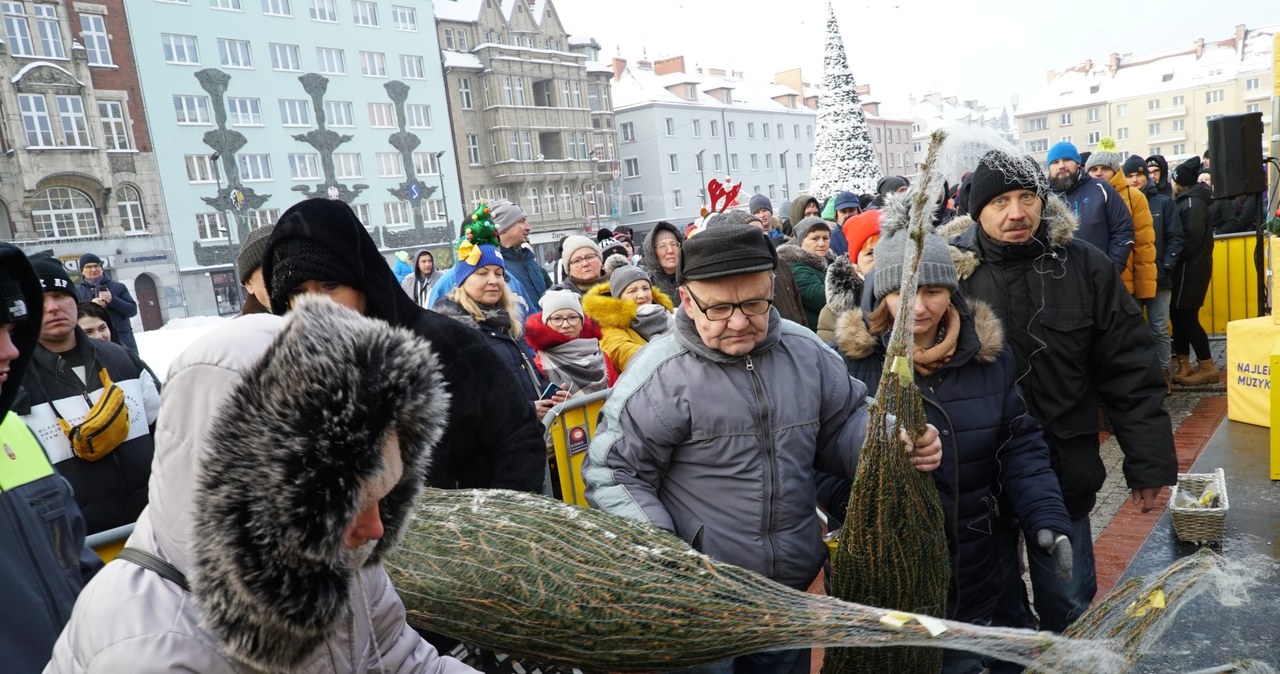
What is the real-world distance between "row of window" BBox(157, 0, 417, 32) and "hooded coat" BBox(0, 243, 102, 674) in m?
38.9

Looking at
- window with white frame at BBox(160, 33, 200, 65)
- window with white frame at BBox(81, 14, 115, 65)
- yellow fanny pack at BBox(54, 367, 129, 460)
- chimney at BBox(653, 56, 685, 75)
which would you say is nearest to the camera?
yellow fanny pack at BBox(54, 367, 129, 460)

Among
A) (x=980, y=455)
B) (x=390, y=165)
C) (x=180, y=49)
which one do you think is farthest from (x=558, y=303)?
(x=390, y=165)

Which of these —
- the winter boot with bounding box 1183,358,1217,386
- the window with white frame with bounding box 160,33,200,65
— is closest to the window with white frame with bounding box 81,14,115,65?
the window with white frame with bounding box 160,33,200,65

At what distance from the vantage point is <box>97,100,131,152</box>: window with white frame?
101ft

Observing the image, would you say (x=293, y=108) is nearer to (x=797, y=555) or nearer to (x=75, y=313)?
(x=75, y=313)

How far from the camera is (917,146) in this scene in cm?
7306

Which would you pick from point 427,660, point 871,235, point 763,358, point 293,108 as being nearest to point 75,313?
point 427,660

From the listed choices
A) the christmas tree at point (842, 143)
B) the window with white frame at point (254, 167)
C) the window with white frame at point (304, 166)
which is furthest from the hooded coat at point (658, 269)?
the window with white frame at point (304, 166)

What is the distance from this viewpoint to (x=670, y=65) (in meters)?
56.4

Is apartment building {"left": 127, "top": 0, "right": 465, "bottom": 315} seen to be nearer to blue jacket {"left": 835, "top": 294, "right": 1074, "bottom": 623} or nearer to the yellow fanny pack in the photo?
the yellow fanny pack

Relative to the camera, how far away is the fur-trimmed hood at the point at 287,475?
43.2 inches

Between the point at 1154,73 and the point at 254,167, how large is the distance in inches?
3003

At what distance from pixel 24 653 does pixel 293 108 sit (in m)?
40.5

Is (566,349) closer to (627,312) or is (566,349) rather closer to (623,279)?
(627,312)
